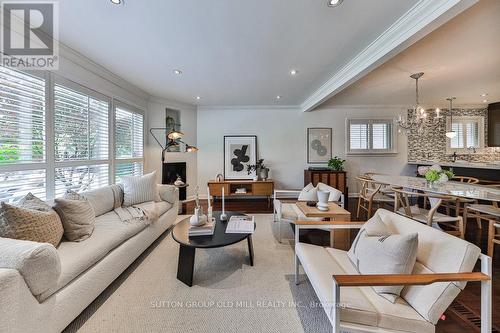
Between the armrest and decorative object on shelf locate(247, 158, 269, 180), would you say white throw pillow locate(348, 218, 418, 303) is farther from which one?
decorative object on shelf locate(247, 158, 269, 180)

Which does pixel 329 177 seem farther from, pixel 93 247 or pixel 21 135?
pixel 21 135

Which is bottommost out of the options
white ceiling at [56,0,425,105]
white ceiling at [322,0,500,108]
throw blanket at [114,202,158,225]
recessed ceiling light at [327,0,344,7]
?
throw blanket at [114,202,158,225]

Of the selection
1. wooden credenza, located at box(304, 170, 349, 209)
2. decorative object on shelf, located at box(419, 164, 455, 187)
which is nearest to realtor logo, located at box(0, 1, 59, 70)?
decorative object on shelf, located at box(419, 164, 455, 187)

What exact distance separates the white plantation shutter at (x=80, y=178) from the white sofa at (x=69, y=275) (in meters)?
0.44

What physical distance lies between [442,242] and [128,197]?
347cm

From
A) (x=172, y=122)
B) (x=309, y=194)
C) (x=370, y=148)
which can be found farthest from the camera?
(x=370, y=148)

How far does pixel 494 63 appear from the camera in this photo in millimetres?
2932

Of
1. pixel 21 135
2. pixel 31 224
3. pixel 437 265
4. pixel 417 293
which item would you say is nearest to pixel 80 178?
pixel 21 135

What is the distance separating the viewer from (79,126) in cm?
294

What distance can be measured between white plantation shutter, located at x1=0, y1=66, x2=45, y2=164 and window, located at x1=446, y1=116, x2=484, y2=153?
8.44 meters

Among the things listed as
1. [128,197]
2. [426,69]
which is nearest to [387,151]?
[426,69]

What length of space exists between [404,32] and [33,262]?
11.2ft

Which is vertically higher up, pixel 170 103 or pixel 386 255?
pixel 170 103

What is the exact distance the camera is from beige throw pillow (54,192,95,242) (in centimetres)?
186
